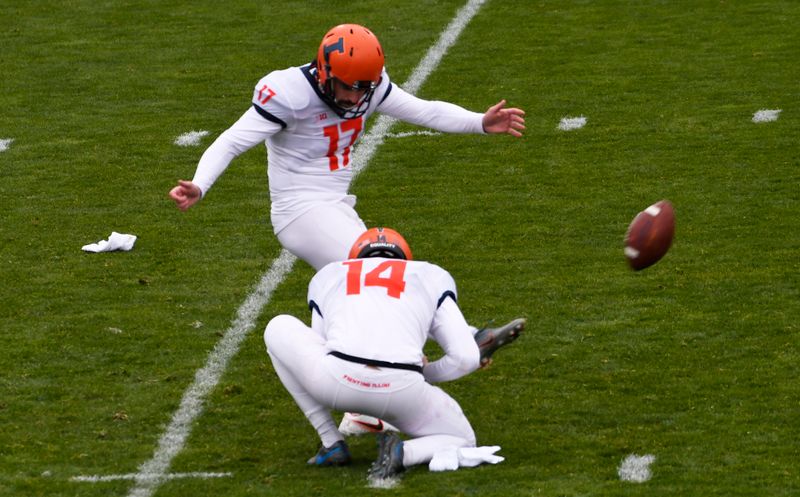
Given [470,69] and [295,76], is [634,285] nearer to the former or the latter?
[295,76]

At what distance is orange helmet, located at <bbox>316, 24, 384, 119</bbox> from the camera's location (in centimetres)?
662

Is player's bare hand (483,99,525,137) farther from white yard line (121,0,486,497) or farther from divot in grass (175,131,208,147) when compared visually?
divot in grass (175,131,208,147)

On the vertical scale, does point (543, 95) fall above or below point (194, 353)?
below

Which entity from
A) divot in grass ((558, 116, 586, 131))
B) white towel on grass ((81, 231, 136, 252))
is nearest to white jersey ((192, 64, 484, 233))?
white towel on grass ((81, 231, 136, 252))

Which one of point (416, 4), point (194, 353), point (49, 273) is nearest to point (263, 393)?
point (194, 353)

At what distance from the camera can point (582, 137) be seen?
10.6 m

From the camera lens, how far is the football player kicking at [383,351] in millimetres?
5922

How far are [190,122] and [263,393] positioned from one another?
14.6 feet

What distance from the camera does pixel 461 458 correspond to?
6.05 metres

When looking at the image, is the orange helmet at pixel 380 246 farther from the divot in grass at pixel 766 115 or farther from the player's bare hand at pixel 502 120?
the divot in grass at pixel 766 115

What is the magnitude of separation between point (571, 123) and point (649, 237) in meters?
4.04

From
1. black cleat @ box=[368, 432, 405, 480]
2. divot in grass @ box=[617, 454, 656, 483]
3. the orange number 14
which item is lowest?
divot in grass @ box=[617, 454, 656, 483]

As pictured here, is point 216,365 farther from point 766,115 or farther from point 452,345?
point 766,115

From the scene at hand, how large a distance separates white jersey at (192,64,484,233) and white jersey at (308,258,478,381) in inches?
32.0
